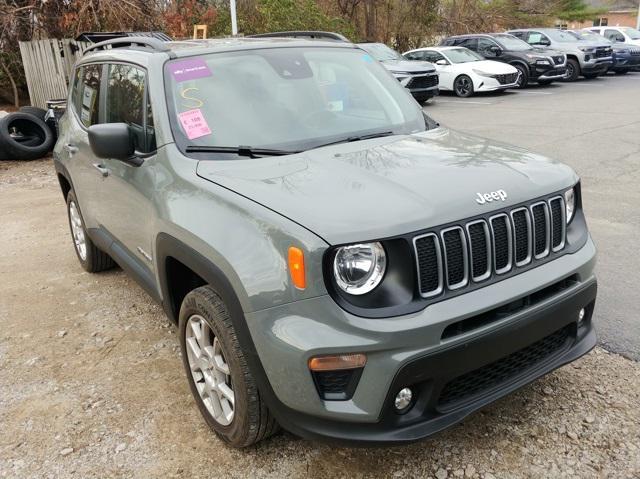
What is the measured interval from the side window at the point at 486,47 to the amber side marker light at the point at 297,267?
18789 millimetres

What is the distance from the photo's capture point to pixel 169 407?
10.3ft

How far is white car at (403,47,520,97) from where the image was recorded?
54.9 feet

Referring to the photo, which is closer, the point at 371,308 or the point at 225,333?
the point at 371,308

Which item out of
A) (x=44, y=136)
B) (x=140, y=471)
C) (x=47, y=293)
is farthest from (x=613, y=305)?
(x=44, y=136)

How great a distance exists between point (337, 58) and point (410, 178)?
1651 millimetres

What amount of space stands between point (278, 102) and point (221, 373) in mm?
1528

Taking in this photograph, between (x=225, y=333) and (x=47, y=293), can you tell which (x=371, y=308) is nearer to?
(x=225, y=333)

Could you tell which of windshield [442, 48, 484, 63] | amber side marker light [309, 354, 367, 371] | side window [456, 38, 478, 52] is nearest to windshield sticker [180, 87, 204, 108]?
amber side marker light [309, 354, 367, 371]

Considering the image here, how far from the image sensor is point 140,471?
106 inches

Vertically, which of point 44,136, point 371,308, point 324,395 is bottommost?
point 44,136

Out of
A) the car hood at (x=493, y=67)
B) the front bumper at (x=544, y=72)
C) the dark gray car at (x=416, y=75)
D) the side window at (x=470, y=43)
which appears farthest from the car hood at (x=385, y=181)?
the side window at (x=470, y=43)

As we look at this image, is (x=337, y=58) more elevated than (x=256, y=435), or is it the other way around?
(x=337, y=58)

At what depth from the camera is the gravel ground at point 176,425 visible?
2.62m

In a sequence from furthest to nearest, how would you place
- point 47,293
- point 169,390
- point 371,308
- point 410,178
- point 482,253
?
point 47,293 < point 169,390 < point 410,178 < point 482,253 < point 371,308
